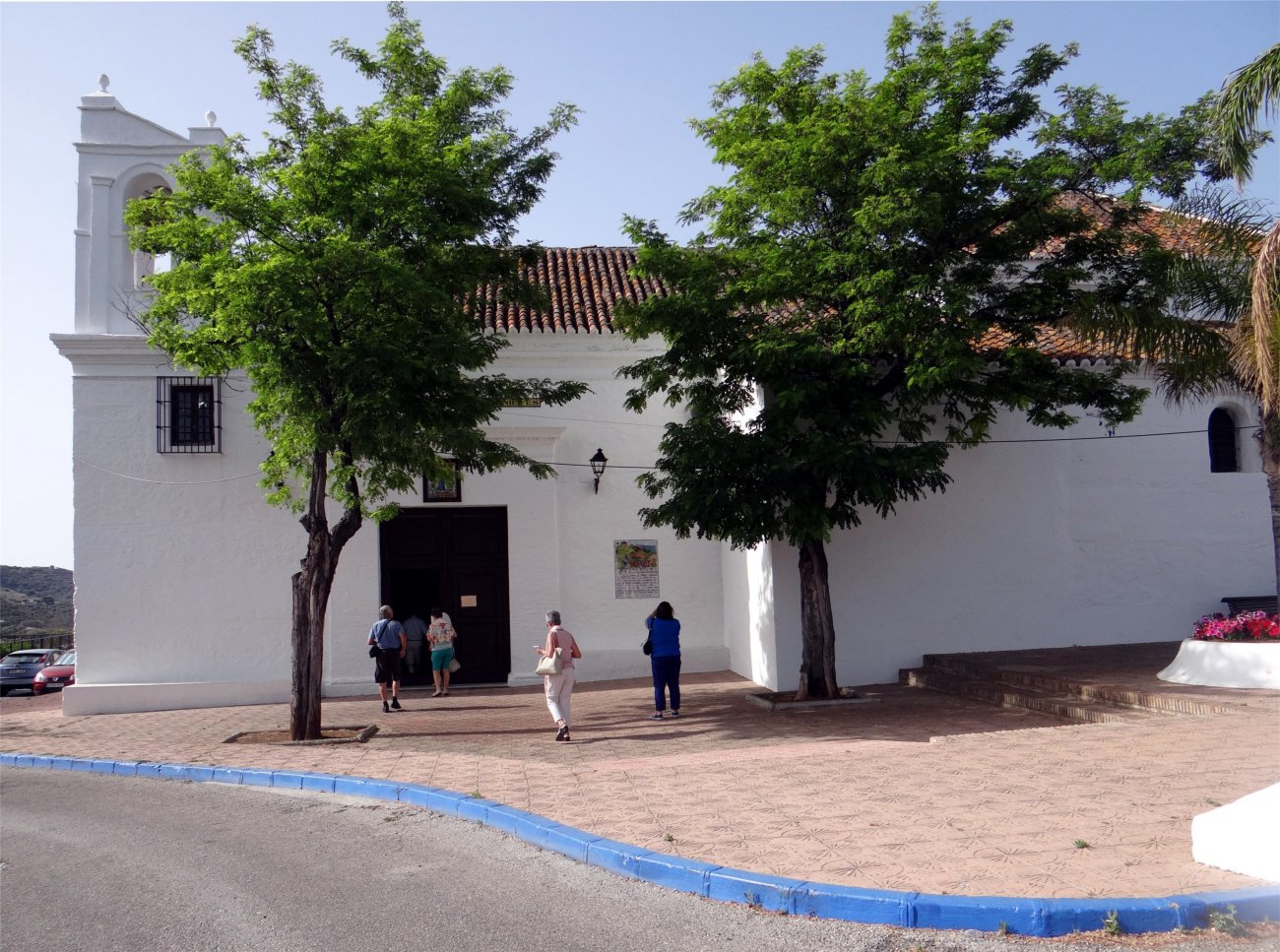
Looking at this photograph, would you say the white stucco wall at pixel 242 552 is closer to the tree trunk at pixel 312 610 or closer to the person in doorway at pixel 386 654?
the person in doorway at pixel 386 654

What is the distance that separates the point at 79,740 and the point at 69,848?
6.60 m

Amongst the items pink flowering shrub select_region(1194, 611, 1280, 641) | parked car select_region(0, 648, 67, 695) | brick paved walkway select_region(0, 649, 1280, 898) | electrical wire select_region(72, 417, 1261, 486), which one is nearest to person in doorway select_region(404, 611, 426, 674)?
brick paved walkway select_region(0, 649, 1280, 898)

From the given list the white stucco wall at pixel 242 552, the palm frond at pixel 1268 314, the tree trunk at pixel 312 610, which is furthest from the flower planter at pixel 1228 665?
the tree trunk at pixel 312 610

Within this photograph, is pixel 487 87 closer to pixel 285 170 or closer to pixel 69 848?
pixel 285 170

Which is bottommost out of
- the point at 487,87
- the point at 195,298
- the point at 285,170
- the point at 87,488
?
the point at 87,488

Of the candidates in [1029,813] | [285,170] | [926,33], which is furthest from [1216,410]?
[285,170]

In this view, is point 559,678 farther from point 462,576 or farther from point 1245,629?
point 1245,629

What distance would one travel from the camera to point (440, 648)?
1634 cm

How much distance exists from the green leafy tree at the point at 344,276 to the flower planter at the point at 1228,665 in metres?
8.42

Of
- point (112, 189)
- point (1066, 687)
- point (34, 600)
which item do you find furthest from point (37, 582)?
point (1066, 687)

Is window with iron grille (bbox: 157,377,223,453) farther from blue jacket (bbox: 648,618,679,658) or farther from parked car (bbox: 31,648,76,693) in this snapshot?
parked car (bbox: 31,648,76,693)

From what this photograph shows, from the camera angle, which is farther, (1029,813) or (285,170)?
(285,170)

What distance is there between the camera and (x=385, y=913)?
582 centimetres

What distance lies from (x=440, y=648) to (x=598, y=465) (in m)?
3.97
